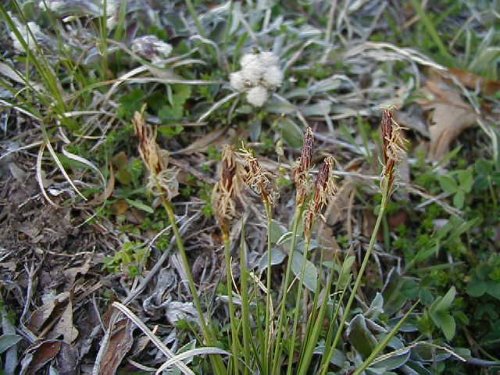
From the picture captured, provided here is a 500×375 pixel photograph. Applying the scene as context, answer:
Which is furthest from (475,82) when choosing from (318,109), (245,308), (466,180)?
(245,308)

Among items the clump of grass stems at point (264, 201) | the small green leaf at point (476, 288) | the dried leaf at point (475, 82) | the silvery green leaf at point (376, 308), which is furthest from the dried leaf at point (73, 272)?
the dried leaf at point (475, 82)

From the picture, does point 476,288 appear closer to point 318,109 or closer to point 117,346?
point 318,109

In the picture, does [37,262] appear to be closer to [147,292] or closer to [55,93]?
[147,292]

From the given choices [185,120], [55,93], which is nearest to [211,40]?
[185,120]

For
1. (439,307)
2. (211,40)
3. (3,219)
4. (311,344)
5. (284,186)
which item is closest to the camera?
(311,344)

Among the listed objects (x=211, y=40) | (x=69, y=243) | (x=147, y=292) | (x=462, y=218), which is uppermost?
(x=211, y=40)

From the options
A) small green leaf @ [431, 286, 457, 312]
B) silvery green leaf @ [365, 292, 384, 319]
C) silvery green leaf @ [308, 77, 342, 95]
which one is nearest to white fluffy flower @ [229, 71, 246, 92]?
silvery green leaf @ [308, 77, 342, 95]
